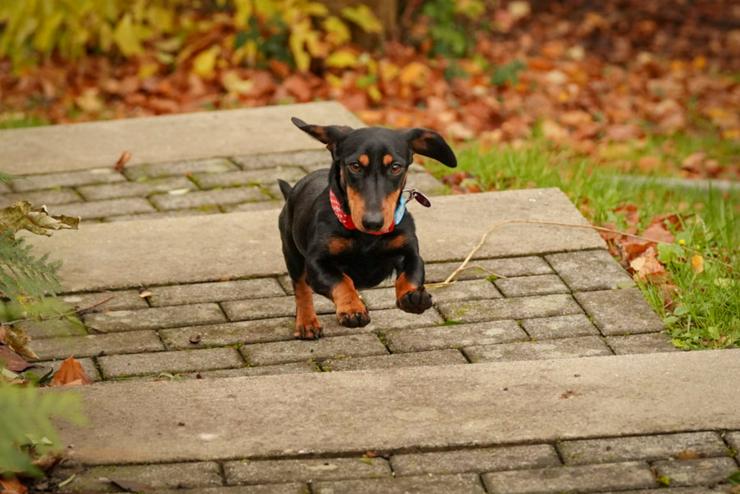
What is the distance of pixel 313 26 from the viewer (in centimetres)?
955

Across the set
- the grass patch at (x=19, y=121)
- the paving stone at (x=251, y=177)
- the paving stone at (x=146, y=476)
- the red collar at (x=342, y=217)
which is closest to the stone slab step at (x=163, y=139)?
the paving stone at (x=251, y=177)

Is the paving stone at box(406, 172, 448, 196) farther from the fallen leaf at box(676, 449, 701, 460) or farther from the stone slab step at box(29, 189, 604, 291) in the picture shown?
the fallen leaf at box(676, 449, 701, 460)

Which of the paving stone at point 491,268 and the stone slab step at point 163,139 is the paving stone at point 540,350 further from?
the stone slab step at point 163,139

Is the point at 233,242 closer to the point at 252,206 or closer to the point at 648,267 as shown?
the point at 252,206

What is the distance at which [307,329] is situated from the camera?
4.51 m

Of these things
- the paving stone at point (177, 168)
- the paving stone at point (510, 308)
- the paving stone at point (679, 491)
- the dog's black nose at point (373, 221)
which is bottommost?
the paving stone at point (177, 168)

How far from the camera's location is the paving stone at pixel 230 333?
4496 mm

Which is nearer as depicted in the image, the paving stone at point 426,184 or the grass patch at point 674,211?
the grass patch at point 674,211

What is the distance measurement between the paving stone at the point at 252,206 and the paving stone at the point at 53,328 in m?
1.54

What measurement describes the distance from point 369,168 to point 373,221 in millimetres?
222

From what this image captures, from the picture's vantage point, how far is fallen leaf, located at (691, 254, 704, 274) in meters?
5.11

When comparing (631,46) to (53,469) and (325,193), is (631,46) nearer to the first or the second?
(325,193)

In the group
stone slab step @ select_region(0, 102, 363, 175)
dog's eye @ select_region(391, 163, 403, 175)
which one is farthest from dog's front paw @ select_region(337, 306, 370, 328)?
stone slab step @ select_region(0, 102, 363, 175)

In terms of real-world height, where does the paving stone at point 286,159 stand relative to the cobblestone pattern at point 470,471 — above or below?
below
